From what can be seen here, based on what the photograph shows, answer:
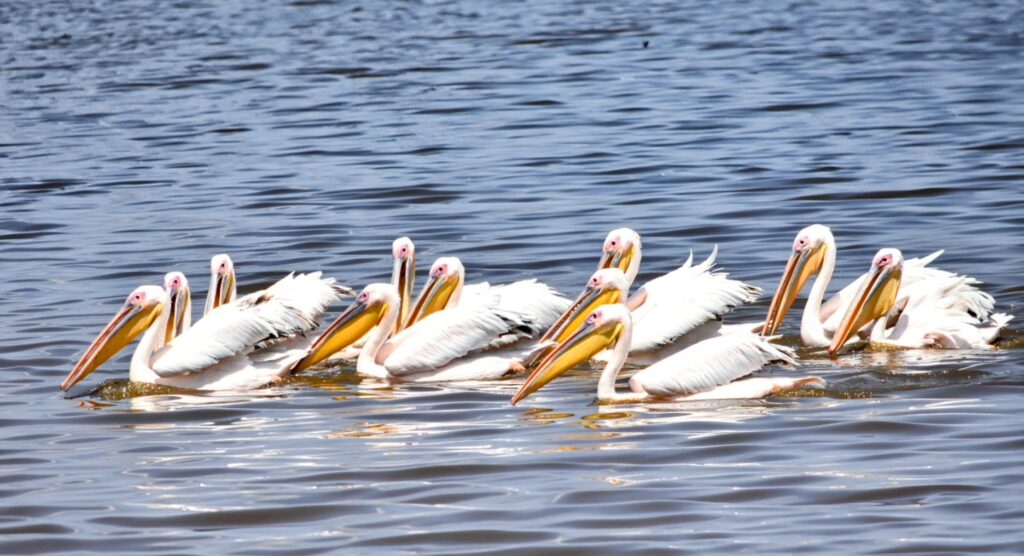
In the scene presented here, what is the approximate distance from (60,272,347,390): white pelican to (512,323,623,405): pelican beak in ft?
3.81

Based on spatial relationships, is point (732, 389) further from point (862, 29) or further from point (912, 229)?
point (862, 29)

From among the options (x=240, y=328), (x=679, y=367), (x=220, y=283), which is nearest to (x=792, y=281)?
(x=679, y=367)

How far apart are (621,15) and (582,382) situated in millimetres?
17551

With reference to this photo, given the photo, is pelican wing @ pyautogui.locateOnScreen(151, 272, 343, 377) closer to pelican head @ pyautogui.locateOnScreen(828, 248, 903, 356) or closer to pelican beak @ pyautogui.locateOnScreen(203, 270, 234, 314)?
pelican beak @ pyautogui.locateOnScreen(203, 270, 234, 314)

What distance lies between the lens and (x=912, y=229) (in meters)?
10.1

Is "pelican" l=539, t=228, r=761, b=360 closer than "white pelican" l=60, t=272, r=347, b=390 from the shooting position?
No

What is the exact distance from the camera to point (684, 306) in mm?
7582

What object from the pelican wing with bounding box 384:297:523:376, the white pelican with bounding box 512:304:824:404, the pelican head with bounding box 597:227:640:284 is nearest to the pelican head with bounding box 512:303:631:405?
the white pelican with bounding box 512:304:824:404

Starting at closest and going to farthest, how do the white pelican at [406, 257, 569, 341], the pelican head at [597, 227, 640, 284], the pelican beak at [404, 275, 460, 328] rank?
the white pelican at [406, 257, 569, 341], the pelican beak at [404, 275, 460, 328], the pelican head at [597, 227, 640, 284]

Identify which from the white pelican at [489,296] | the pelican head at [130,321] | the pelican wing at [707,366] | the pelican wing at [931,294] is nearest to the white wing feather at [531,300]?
the white pelican at [489,296]

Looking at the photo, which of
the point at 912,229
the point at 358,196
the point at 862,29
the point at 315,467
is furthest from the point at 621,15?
the point at 315,467

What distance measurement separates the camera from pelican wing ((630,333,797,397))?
6695 mm

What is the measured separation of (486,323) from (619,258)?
3.68 ft

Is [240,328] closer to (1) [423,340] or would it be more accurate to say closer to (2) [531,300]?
(1) [423,340]
